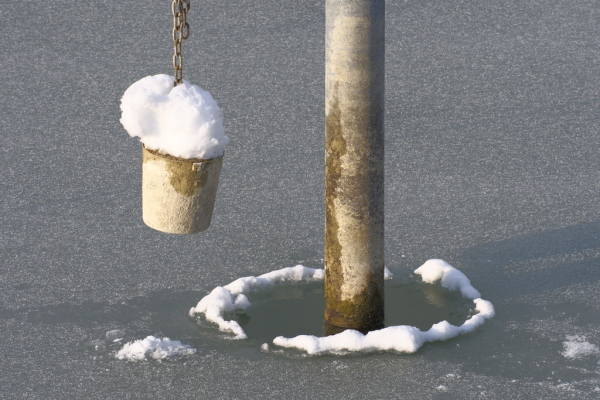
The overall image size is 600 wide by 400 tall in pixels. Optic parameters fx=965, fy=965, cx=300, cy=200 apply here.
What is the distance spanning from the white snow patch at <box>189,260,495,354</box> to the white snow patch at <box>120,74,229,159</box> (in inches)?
36.9

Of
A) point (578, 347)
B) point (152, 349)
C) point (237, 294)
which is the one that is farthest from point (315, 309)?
point (578, 347)

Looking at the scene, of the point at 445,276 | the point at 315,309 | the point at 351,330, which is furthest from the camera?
the point at 445,276

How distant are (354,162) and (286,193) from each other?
190 cm

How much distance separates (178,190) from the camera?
4.17 metres

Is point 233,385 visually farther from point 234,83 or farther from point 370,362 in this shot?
point 234,83

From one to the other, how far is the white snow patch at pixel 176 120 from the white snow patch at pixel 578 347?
1812mm

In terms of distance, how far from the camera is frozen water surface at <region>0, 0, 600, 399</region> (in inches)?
168

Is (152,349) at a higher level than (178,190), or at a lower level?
lower

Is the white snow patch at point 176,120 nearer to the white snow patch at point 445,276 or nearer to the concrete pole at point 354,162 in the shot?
the concrete pole at point 354,162

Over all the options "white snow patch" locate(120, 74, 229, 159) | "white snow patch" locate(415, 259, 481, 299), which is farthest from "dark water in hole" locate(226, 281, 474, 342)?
"white snow patch" locate(120, 74, 229, 159)

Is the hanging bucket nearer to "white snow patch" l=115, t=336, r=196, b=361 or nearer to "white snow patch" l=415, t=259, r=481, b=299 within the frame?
"white snow patch" l=115, t=336, r=196, b=361

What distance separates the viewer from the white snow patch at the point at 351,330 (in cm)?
439

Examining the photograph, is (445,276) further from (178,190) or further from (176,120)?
(176,120)

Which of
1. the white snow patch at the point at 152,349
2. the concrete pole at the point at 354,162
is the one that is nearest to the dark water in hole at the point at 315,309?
the concrete pole at the point at 354,162
